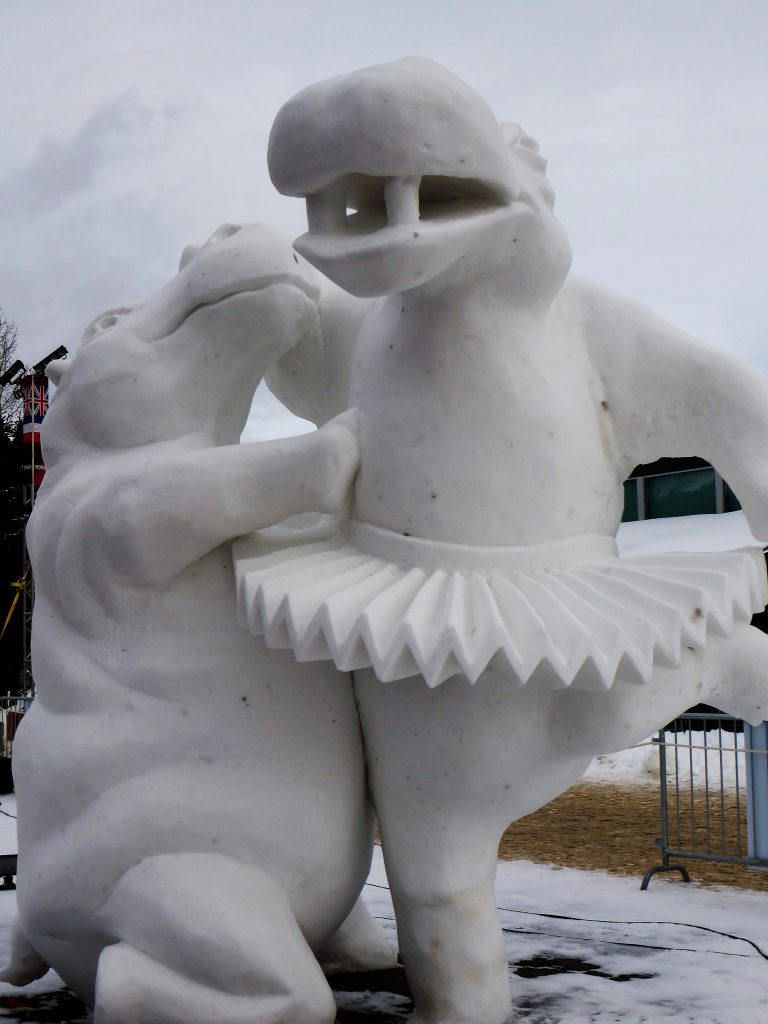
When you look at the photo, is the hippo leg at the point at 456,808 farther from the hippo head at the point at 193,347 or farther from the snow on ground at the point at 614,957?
the hippo head at the point at 193,347

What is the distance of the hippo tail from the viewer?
220 centimetres

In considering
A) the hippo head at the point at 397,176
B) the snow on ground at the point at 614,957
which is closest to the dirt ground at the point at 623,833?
the snow on ground at the point at 614,957

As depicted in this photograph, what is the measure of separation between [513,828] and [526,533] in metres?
4.46

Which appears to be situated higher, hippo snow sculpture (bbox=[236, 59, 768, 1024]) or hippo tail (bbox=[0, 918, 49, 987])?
hippo snow sculpture (bbox=[236, 59, 768, 1024])

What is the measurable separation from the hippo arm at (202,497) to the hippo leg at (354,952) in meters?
0.97

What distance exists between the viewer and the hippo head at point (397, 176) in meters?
1.61

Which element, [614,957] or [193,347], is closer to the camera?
[193,347]

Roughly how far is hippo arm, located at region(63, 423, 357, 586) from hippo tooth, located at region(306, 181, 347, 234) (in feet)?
1.14

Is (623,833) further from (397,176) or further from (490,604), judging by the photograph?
(397,176)

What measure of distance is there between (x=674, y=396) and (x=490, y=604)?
1.94 ft

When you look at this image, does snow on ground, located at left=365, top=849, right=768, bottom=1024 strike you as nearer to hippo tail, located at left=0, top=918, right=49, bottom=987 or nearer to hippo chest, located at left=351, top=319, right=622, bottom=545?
hippo tail, located at left=0, top=918, right=49, bottom=987

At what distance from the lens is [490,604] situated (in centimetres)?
169

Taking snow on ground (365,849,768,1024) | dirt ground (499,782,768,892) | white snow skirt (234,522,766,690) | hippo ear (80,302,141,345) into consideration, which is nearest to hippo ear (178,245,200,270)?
hippo ear (80,302,141,345)

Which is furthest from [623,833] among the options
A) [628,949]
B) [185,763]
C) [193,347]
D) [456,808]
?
[193,347]
